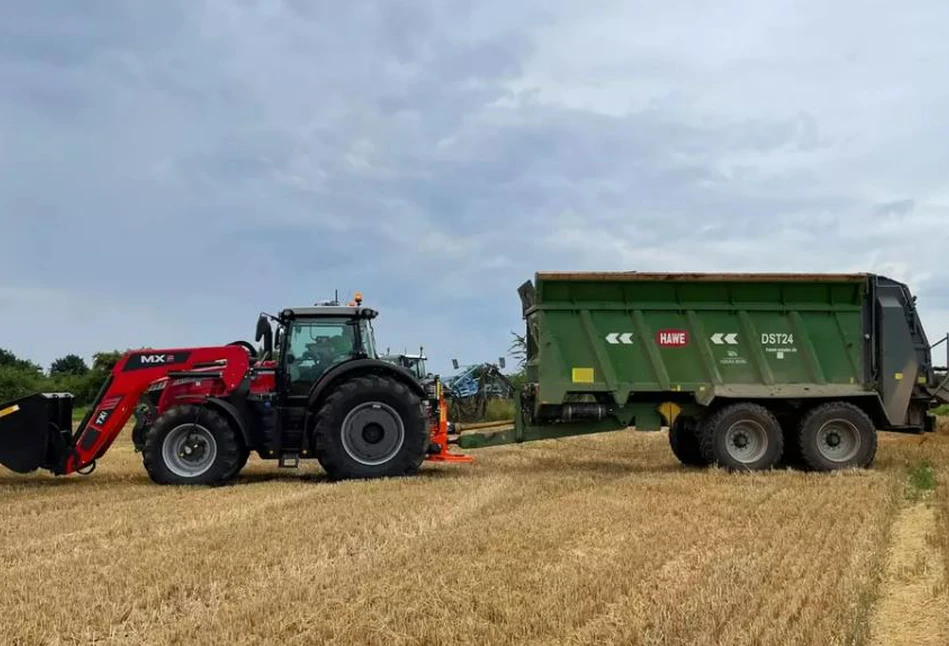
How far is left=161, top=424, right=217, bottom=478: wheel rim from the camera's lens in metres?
10.4

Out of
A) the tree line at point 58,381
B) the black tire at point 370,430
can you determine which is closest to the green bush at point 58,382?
the tree line at point 58,381

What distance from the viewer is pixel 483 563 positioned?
221 inches

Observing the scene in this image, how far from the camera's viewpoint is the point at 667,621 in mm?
4363

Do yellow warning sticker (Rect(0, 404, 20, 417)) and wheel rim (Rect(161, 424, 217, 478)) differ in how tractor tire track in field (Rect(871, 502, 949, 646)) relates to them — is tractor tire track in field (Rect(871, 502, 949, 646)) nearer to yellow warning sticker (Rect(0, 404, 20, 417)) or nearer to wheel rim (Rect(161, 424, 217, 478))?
wheel rim (Rect(161, 424, 217, 478))

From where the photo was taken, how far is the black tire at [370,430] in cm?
1043

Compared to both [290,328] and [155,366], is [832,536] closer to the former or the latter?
[290,328]

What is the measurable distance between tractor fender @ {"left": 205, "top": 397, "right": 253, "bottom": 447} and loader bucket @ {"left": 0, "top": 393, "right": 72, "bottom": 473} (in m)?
1.80

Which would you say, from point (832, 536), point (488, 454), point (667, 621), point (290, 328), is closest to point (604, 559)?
point (667, 621)

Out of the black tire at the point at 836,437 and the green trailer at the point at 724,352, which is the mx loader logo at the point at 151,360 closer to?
the green trailer at the point at 724,352

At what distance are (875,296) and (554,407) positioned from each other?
4301mm

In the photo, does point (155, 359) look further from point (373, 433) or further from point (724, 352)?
point (724, 352)

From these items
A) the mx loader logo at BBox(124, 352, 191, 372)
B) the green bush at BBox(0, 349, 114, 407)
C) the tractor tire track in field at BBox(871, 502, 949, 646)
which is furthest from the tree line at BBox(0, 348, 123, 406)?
the tractor tire track in field at BBox(871, 502, 949, 646)

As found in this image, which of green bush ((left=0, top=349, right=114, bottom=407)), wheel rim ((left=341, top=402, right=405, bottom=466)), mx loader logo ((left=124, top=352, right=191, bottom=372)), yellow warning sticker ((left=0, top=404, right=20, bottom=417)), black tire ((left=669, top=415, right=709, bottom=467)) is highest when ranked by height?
green bush ((left=0, top=349, right=114, bottom=407))

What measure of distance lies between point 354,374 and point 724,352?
4.57m
